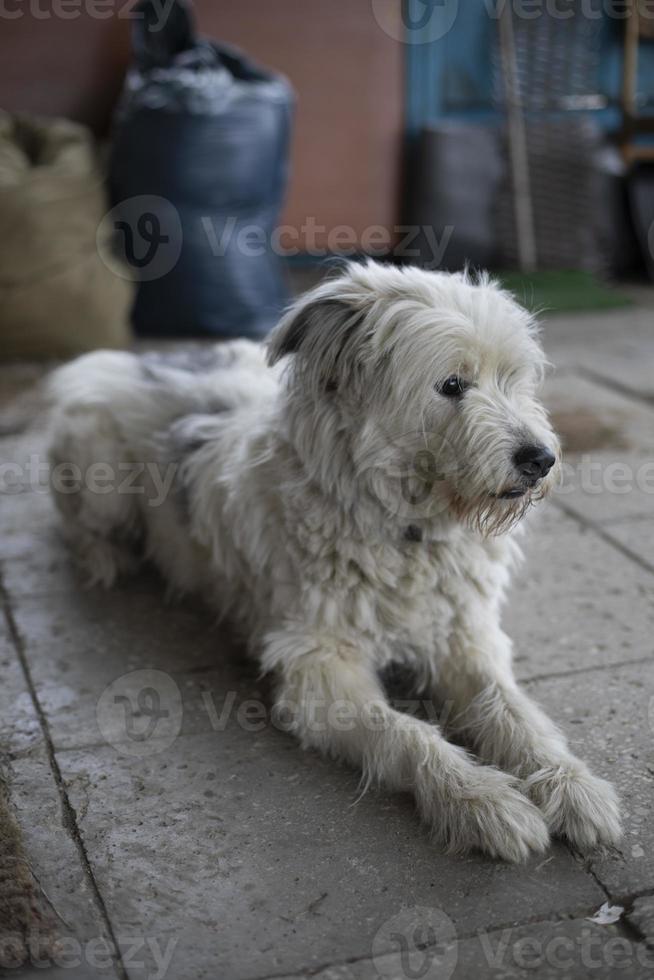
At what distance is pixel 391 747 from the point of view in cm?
258

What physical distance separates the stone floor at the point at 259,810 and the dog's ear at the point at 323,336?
3.19 ft

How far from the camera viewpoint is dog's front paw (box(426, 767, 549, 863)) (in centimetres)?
233

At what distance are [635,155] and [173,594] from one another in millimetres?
6072

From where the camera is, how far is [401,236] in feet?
27.0

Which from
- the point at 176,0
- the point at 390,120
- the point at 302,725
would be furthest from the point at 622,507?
the point at 390,120

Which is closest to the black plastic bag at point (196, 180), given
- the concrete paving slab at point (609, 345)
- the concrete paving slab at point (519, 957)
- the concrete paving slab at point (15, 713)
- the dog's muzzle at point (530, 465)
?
the concrete paving slab at point (609, 345)

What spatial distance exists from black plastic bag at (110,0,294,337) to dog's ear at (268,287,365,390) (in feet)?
12.3

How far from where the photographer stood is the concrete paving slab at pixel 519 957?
6.72ft

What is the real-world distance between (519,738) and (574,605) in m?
1.02

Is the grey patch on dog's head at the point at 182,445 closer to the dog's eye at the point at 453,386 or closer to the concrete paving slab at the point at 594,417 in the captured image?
the dog's eye at the point at 453,386

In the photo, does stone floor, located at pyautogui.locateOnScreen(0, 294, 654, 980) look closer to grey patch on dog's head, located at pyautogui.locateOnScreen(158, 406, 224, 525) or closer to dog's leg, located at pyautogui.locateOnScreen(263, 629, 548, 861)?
dog's leg, located at pyautogui.locateOnScreen(263, 629, 548, 861)

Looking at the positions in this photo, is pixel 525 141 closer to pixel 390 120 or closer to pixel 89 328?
pixel 390 120

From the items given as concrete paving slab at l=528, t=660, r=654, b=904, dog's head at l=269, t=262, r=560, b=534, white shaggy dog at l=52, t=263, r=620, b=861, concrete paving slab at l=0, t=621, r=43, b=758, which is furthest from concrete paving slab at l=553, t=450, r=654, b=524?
concrete paving slab at l=0, t=621, r=43, b=758

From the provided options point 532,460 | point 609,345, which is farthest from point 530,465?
point 609,345
